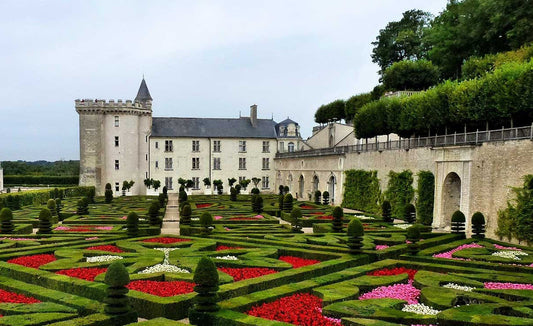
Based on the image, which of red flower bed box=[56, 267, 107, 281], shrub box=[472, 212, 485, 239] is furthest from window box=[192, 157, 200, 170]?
red flower bed box=[56, 267, 107, 281]

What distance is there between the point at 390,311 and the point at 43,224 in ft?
53.7

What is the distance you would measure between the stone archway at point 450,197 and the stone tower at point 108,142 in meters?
37.5

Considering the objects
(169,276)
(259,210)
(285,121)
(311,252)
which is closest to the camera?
(169,276)

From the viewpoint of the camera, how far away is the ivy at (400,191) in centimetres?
2958

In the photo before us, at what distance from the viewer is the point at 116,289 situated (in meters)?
8.98

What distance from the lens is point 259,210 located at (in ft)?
99.6

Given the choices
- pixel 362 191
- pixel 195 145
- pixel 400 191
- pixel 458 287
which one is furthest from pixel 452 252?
pixel 195 145

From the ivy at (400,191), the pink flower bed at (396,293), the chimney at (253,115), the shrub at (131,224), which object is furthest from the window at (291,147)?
the pink flower bed at (396,293)

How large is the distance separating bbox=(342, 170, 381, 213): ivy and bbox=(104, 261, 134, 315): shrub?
27.0 metres

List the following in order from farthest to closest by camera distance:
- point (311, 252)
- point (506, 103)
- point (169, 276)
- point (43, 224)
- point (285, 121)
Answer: point (285, 121) → point (506, 103) → point (43, 224) → point (311, 252) → point (169, 276)

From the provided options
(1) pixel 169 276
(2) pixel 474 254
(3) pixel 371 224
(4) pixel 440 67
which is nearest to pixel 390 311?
(1) pixel 169 276

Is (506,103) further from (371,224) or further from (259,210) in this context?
(259,210)

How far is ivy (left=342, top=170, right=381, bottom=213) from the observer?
34.5 meters

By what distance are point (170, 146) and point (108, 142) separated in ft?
24.6
